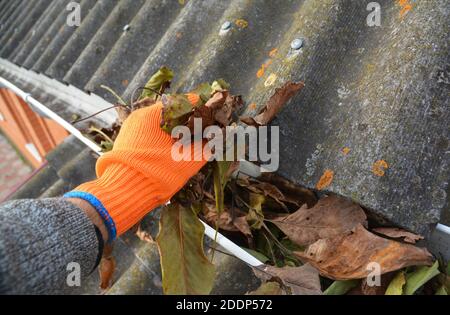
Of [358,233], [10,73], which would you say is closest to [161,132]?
[358,233]

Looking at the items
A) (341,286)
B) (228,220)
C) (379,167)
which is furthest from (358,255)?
(228,220)

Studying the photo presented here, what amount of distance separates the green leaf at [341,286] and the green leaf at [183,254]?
271 millimetres

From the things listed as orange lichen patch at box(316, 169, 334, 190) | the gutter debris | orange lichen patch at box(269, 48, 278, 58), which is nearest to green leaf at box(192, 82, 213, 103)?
the gutter debris

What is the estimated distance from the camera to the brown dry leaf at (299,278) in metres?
0.80

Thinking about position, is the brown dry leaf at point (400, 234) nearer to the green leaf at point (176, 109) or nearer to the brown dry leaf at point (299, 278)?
the brown dry leaf at point (299, 278)

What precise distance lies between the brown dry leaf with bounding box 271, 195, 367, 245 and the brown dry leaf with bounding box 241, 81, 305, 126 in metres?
0.24

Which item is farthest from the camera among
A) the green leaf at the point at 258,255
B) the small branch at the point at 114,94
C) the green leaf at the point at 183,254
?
the small branch at the point at 114,94

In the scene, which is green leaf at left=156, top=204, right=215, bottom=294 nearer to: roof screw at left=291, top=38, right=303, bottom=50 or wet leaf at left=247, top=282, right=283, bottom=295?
wet leaf at left=247, top=282, right=283, bottom=295

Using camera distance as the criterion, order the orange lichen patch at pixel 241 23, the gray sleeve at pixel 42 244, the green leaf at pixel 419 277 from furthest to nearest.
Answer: the orange lichen patch at pixel 241 23 < the green leaf at pixel 419 277 < the gray sleeve at pixel 42 244

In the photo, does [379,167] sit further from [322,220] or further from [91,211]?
[91,211]

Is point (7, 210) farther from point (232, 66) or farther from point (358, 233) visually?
point (232, 66)

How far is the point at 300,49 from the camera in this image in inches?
41.1

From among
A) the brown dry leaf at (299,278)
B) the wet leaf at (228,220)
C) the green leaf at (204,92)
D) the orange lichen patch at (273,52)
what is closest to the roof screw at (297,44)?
the orange lichen patch at (273,52)
